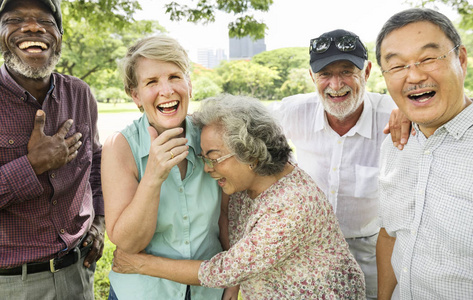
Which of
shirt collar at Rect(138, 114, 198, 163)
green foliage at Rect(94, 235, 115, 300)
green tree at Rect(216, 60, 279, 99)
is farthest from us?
green tree at Rect(216, 60, 279, 99)

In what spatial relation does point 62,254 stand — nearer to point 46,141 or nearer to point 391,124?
point 46,141

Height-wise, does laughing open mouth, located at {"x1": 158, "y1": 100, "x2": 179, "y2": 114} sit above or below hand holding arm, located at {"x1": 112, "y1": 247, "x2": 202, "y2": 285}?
above

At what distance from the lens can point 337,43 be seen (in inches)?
119

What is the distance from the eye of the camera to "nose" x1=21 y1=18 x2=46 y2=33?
7.96ft

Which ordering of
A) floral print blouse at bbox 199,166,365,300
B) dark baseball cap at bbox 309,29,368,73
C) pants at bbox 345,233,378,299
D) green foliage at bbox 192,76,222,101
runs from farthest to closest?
green foliage at bbox 192,76,222,101 < pants at bbox 345,233,378,299 < dark baseball cap at bbox 309,29,368,73 < floral print blouse at bbox 199,166,365,300

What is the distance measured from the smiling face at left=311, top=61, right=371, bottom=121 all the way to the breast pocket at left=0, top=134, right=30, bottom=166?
7.74 feet

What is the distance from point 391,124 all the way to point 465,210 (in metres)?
0.69

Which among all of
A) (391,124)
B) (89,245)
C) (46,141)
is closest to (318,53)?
(391,124)

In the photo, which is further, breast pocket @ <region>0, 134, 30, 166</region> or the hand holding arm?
breast pocket @ <region>0, 134, 30, 166</region>

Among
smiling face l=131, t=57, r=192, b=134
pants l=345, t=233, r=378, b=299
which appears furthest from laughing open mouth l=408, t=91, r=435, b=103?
pants l=345, t=233, r=378, b=299

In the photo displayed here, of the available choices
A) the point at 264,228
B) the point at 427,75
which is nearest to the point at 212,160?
the point at 264,228

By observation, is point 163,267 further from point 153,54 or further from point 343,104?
point 343,104

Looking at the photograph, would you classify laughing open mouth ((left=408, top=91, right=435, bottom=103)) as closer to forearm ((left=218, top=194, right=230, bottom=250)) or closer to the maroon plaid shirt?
forearm ((left=218, top=194, right=230, bottom=250))

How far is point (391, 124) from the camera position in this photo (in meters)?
2.25
